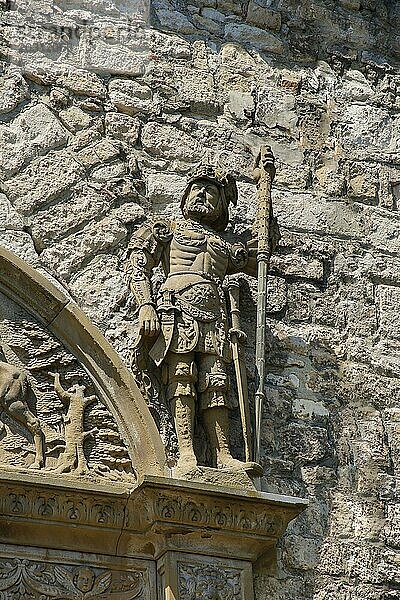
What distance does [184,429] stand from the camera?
4.77 meters

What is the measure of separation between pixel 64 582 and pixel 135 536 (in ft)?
0.97

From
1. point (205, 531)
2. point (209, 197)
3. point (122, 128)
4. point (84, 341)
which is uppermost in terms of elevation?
point (122, 128)

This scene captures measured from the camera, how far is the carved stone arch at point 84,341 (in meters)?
4.78

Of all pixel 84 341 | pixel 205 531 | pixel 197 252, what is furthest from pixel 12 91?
pixel 205 531

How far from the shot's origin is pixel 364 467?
5090 millimetres

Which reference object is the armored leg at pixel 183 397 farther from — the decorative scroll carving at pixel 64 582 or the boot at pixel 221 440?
the decorative scroll carving at pixel 64 582

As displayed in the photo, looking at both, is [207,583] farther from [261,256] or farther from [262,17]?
[262,17]

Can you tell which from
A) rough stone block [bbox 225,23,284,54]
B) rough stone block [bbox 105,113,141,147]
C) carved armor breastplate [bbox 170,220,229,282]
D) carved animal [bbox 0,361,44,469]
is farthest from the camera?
rough stone block [bbox 225,23,284,54]

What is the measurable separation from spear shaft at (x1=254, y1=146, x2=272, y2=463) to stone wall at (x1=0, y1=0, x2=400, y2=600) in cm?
16

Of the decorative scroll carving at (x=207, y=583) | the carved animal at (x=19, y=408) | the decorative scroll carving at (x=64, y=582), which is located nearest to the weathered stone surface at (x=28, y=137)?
the carved animal at (x=19, y=408)

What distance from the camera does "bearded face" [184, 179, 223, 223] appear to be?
5176 mm

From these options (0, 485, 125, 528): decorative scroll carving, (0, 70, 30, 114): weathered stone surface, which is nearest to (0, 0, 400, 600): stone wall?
(0, 70, 30, 114): weathered stone surface

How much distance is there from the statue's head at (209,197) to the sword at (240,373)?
0.33 metres

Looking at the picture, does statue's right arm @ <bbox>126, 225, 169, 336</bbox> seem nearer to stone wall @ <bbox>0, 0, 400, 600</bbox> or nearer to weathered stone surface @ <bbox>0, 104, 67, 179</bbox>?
stone wall @ <bbox>0, 0, 400, 600</bbox>
